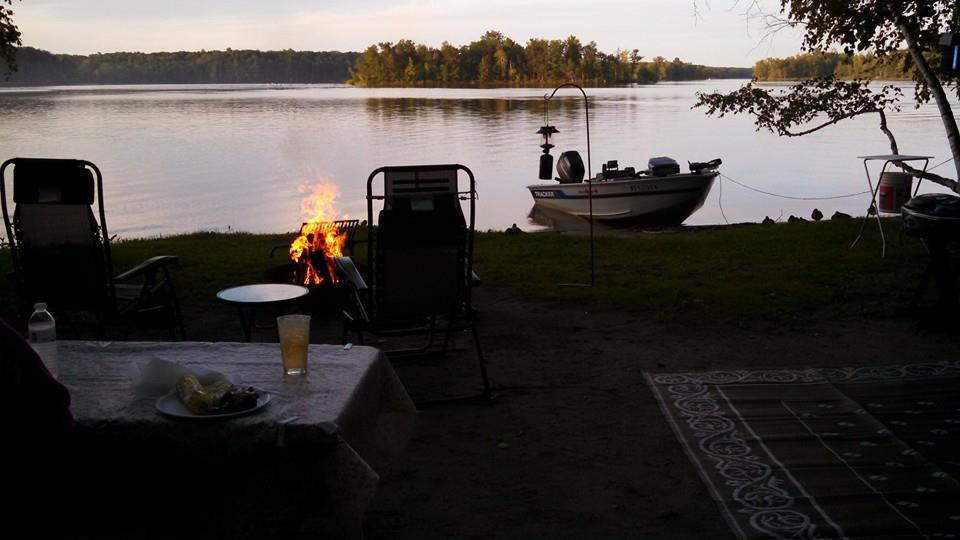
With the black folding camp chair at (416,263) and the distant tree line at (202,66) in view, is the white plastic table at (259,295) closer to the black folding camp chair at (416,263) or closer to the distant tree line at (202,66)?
the black folding camp chair at (416,263)

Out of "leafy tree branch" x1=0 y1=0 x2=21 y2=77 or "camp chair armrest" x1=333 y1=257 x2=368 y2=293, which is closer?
"camp chair armrest" x1=333 y1=257 x2=368 y2=293

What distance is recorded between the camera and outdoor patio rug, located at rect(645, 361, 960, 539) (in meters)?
3.12

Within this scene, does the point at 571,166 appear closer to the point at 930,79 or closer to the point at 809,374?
the point at 930,79

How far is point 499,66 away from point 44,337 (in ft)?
302

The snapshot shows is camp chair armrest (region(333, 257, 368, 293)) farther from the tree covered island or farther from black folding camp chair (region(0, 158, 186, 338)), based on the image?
the tree covered island

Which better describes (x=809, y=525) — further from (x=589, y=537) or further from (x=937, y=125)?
(x=937, y=125)

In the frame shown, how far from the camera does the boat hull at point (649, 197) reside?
54.2 ft

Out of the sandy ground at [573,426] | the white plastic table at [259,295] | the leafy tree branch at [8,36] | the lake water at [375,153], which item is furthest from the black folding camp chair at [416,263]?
the lake water at [375,153]

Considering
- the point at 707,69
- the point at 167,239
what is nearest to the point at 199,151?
the point at 167,239

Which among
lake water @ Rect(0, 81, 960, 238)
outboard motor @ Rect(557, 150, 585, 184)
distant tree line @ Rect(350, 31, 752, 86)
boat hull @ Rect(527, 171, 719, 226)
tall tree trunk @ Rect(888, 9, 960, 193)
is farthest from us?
distant tree line @ Rect(350, 31, 752, 86)

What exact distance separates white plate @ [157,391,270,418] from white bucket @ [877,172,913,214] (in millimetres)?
9148

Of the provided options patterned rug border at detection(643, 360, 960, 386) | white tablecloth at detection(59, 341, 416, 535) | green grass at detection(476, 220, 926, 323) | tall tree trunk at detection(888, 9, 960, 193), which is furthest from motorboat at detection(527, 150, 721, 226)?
white tablecloth at detection(59, 341, 416, 535)

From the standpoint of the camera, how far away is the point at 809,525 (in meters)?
3.07

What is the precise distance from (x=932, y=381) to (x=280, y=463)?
142 inches
